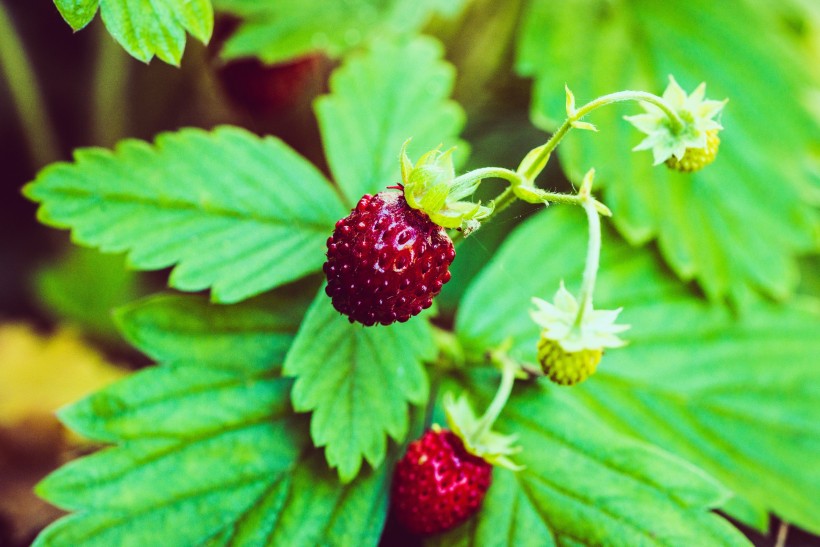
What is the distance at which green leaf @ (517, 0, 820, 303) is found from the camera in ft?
3.67

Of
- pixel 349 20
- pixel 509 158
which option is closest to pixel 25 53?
pixel 349 20

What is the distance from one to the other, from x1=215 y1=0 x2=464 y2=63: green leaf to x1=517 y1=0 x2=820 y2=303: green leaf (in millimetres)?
218

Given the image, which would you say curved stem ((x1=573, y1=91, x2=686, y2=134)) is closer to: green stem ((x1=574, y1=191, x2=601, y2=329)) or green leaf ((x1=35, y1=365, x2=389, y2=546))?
green stem ((x1=574, y1=191, x2=601, y2=329))

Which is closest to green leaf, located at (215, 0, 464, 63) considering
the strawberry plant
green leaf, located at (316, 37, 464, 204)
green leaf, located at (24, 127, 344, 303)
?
the strawberry plant

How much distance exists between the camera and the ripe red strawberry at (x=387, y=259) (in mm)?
662

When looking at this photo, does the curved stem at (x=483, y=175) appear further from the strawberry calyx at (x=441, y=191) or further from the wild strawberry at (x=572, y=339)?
the wild strawberry at (x=572, y=339)

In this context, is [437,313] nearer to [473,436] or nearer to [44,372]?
[473,436]

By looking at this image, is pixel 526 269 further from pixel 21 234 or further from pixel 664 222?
pixel 21 234

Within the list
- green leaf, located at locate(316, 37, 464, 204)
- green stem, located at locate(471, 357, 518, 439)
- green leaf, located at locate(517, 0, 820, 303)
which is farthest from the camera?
green leaf, located at locate(517, 0, 820, 303)

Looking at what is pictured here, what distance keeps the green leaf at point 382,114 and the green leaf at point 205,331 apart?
21 centimetres

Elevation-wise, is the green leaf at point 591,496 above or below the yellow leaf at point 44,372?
below

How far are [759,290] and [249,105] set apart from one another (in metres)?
1.04

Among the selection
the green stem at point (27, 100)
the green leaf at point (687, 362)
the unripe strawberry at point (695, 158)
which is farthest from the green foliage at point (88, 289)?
the unripe strawberry at point (695, 158)

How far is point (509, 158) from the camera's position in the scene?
150 centimetres
